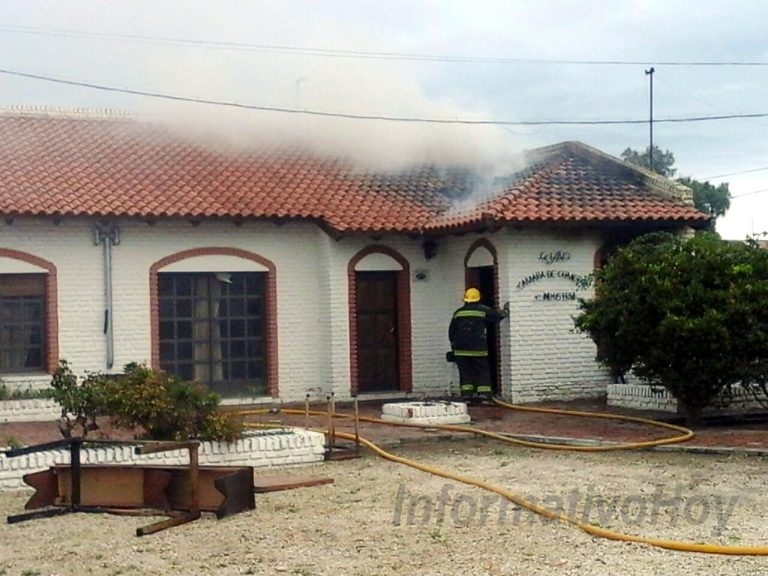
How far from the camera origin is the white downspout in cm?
1686

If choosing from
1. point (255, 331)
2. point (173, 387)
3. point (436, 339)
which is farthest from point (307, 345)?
point (173, 387)

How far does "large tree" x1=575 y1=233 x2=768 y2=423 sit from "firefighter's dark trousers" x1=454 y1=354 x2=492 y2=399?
10.0 feet

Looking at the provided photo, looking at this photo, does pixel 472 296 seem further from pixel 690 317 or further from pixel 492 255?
pixel 690 317

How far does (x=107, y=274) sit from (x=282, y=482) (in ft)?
25.0

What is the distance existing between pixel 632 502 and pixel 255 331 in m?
10.0

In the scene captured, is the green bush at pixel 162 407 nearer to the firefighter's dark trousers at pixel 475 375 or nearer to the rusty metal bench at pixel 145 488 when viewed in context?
the rusty metal bench at pixel 145 488

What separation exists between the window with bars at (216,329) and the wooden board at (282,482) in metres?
7.19

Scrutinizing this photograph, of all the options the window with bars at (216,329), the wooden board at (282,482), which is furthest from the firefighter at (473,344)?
the wooden board at (282,482)

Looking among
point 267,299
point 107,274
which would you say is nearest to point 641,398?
point 267,299

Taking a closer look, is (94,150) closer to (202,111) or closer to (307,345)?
(202,111)

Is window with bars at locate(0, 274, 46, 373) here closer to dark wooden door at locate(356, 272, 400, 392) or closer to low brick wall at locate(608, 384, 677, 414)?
dark wooden door at locate(356, 272, 400, 392)

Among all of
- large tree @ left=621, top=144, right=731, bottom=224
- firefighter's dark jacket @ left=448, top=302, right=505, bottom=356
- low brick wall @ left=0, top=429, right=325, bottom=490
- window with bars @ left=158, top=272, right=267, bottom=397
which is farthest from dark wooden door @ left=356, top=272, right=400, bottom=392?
large tree @ left=621, top=144, right=731, bottom=224

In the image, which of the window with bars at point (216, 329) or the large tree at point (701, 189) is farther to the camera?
the large tree at point (701, 189)

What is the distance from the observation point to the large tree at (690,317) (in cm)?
1302
